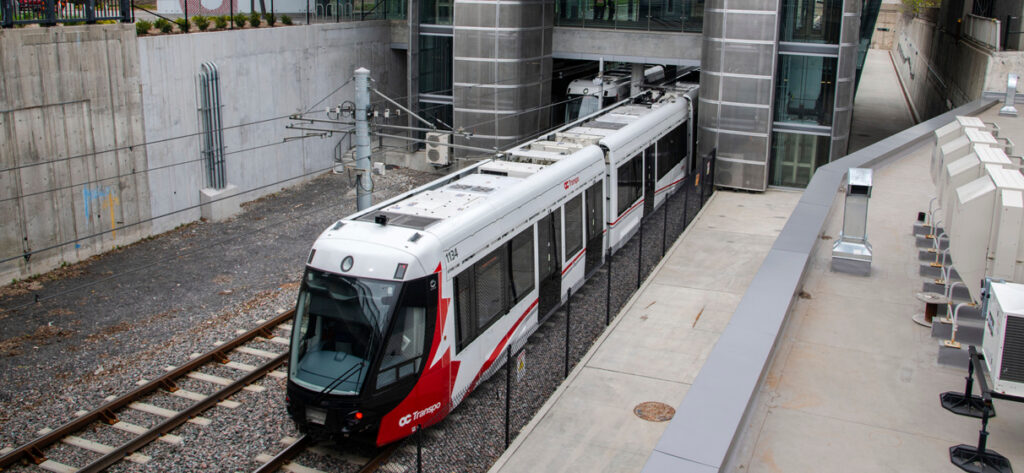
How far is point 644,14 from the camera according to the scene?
3225 cm

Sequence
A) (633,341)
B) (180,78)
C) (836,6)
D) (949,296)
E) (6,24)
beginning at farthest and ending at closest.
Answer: (836,6) < (180,78) < (6,24) < (633,341) < (949,296)

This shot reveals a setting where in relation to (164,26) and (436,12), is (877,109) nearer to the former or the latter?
(436,12)

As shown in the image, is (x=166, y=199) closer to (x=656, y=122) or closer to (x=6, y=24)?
(x=6, y=24)

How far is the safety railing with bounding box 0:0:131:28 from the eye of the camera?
789 inches

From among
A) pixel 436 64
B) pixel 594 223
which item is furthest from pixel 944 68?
pixel 594 223

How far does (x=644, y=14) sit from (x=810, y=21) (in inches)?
265

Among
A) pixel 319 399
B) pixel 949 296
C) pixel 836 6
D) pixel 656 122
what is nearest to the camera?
pixel 949 296

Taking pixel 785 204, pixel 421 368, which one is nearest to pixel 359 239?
pixel 421 368

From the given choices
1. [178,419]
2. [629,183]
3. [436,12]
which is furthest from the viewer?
[436,12]

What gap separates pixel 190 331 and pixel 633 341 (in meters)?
8.24

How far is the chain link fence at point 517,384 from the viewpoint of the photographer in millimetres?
11875

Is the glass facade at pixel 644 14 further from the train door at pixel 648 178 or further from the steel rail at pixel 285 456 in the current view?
the steel rail at pixel 285 456

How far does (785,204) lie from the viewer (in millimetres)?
27094

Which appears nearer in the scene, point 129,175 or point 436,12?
point 129,175
